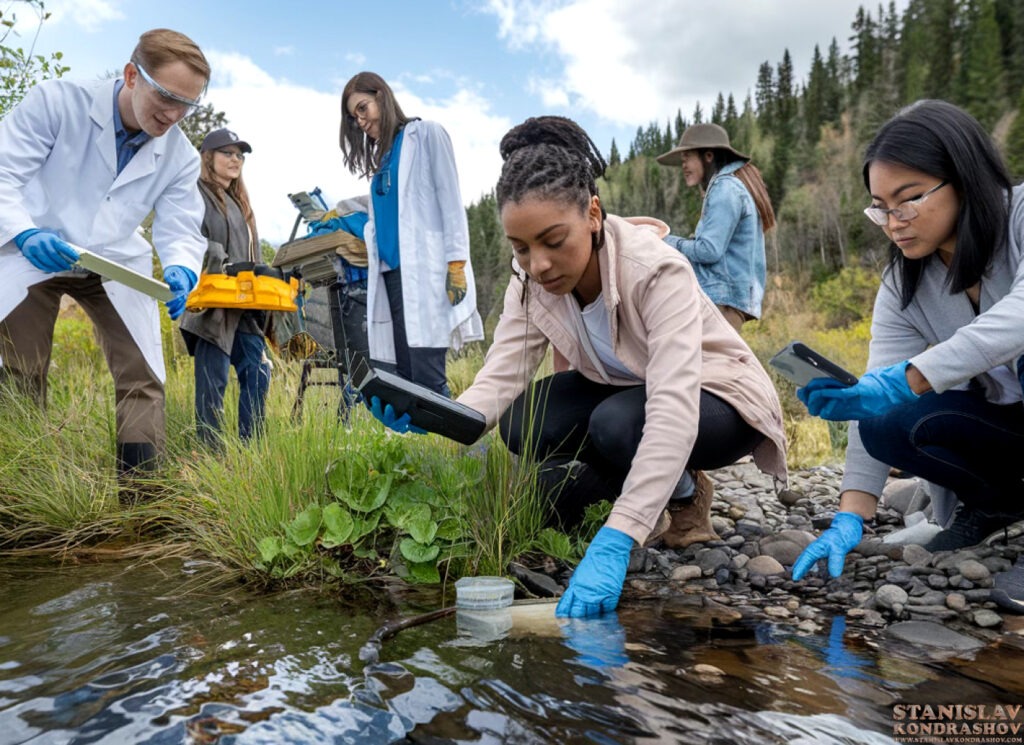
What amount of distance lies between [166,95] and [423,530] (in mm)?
2047

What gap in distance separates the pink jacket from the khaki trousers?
1595mm

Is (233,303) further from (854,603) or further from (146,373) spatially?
(854,603)

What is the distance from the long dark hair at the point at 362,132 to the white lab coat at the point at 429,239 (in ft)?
0.32

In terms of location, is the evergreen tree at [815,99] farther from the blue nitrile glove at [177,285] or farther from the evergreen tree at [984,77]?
the blue nitrile glove at [177,285]

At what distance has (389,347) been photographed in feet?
15.0

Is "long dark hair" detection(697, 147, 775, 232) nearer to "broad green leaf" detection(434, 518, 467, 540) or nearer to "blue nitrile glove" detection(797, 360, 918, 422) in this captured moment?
"blue nitrile glove" detection(797, 360, 918, 422)

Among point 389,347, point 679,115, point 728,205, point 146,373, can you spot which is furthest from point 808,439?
point 679,115

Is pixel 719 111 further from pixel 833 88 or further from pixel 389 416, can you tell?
pixel 389 416

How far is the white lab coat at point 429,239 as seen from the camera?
435cm

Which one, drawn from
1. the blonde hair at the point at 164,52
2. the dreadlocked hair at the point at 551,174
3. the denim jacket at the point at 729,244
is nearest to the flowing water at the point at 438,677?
the dreadlocked hair at the point at 551,174

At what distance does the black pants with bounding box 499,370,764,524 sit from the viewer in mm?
2689

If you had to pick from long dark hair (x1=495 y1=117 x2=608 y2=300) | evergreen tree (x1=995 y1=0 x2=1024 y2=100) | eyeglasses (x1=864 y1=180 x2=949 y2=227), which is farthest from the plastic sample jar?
evergreen tree (x1=995 y1=0 x2=1024 y2=100)

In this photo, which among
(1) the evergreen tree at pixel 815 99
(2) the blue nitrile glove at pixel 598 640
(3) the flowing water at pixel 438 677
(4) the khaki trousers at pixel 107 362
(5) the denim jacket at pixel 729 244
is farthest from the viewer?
(1) the evergreen tree at pixel 815 99

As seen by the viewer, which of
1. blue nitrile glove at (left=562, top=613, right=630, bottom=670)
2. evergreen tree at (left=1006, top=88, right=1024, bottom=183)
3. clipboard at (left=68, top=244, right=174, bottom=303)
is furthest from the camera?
evergreen tree at (left=1006, top=88, right=1024, bottom=183)
